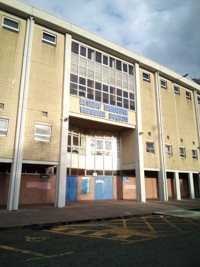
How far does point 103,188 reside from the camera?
779 inches

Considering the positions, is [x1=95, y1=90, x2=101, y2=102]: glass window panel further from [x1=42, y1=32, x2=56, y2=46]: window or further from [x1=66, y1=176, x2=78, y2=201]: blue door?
[x1=66, y1=176, x2=78, y2=201]: blue door

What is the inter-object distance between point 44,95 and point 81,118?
11.1 feet

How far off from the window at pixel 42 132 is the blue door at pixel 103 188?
744 cm

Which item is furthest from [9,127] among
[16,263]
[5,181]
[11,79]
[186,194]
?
[186,194]

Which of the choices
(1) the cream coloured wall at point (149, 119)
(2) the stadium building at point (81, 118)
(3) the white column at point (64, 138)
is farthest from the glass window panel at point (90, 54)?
(1) the cream coloured wall at point (149, 119)

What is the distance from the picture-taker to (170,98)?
76.6 feet

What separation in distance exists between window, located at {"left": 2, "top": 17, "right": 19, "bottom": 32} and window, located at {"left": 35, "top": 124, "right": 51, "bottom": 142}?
7.21 m

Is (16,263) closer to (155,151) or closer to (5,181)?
(5,181)

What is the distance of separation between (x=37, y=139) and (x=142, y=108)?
10.8 m

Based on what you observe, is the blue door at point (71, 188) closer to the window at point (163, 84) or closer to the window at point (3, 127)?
the window at point (3, 127)

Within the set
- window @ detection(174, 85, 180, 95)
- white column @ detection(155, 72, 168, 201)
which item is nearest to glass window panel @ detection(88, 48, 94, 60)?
white column @ detection(155, 72, 168, 201)

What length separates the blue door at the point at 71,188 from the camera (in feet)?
58.3

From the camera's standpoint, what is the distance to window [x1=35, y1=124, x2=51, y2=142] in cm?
1406

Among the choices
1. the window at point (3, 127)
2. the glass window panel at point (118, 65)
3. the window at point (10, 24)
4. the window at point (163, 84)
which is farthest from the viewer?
the window at point (163, 84)
